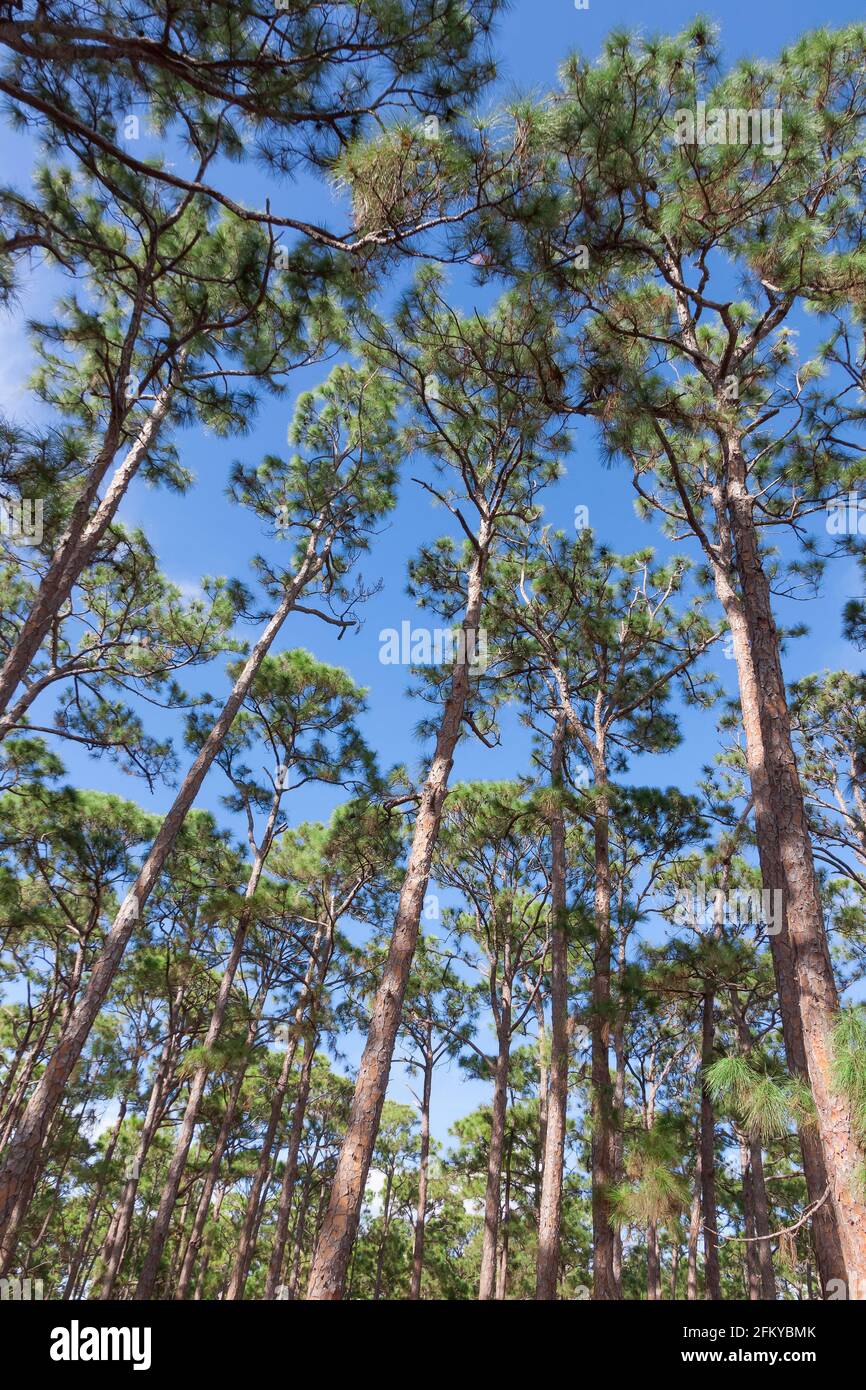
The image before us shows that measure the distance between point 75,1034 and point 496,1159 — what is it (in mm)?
6796

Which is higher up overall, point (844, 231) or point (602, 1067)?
point (844, 231)

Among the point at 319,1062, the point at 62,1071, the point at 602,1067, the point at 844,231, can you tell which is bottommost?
the point at 62,1071

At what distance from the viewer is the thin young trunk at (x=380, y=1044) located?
3.62 meters

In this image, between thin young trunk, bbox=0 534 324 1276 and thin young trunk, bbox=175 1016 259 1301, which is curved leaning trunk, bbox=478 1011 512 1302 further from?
thin young trunk, bbox=0 534 324 1276

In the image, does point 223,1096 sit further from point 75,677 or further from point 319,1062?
point 75,677

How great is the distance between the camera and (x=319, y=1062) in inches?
675

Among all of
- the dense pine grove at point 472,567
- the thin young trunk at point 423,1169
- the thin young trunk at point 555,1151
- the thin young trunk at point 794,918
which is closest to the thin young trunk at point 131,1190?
the dense pine grove at point 472,567

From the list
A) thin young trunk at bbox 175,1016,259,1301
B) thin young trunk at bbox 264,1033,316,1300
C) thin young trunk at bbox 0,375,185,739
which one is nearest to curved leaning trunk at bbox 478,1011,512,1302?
thin young trunk at bbox 264,1033,316,1300

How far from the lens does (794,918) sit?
3.42m

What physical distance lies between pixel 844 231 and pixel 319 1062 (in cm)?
1863

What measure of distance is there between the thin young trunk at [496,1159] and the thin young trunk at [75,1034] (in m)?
5.96

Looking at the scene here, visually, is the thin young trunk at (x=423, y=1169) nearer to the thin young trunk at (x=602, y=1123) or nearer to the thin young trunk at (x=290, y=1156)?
the thin young trunk at (x=290, y=1156)
